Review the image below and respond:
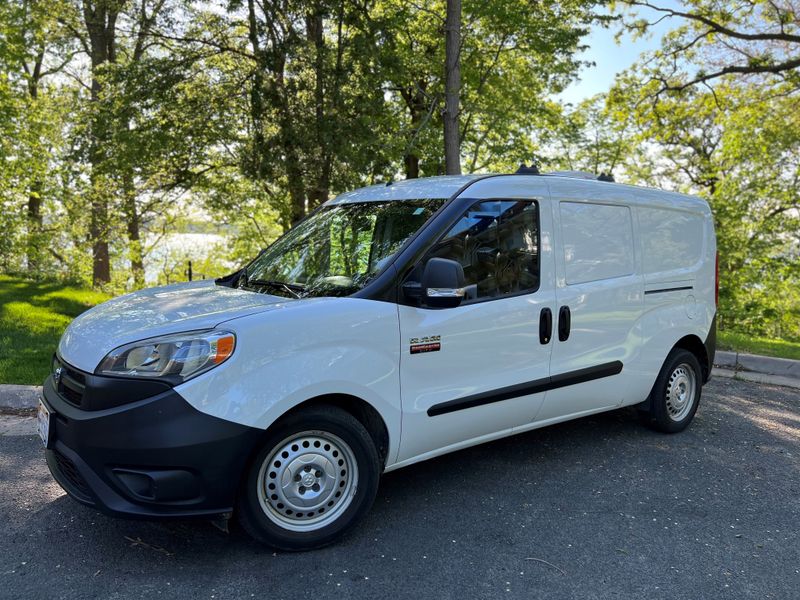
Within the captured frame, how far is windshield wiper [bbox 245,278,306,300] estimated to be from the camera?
3.53 m

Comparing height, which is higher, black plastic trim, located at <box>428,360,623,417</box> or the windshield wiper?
the windshield wiper

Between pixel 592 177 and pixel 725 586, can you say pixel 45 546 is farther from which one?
pixel 592 177

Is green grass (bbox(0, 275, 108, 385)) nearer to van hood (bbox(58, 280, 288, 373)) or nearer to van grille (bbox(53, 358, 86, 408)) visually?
van hood (bbox(58, 280, 288, 373))

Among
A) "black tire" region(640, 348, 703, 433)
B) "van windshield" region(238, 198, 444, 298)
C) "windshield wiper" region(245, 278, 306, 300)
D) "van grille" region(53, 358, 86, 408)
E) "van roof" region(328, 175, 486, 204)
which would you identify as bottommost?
"black tire" region(640, 348, 703, 433)

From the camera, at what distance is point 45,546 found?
10.2 ft

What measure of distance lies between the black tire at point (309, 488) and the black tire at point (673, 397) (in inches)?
110

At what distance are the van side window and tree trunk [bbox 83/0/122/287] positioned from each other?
9.57 m

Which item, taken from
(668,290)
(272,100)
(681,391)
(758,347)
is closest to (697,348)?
(681,391)

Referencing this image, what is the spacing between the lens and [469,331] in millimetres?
3562

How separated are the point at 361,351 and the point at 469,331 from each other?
2.40 ft

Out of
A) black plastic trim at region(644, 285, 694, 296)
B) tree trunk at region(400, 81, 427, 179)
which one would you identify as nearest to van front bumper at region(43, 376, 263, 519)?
black plastic trim at region(644, 285, 694, 296)

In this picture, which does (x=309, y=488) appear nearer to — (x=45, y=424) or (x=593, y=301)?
(x=45, y=424)

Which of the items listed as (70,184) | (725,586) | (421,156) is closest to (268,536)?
(725,586)

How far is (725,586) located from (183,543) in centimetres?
268
